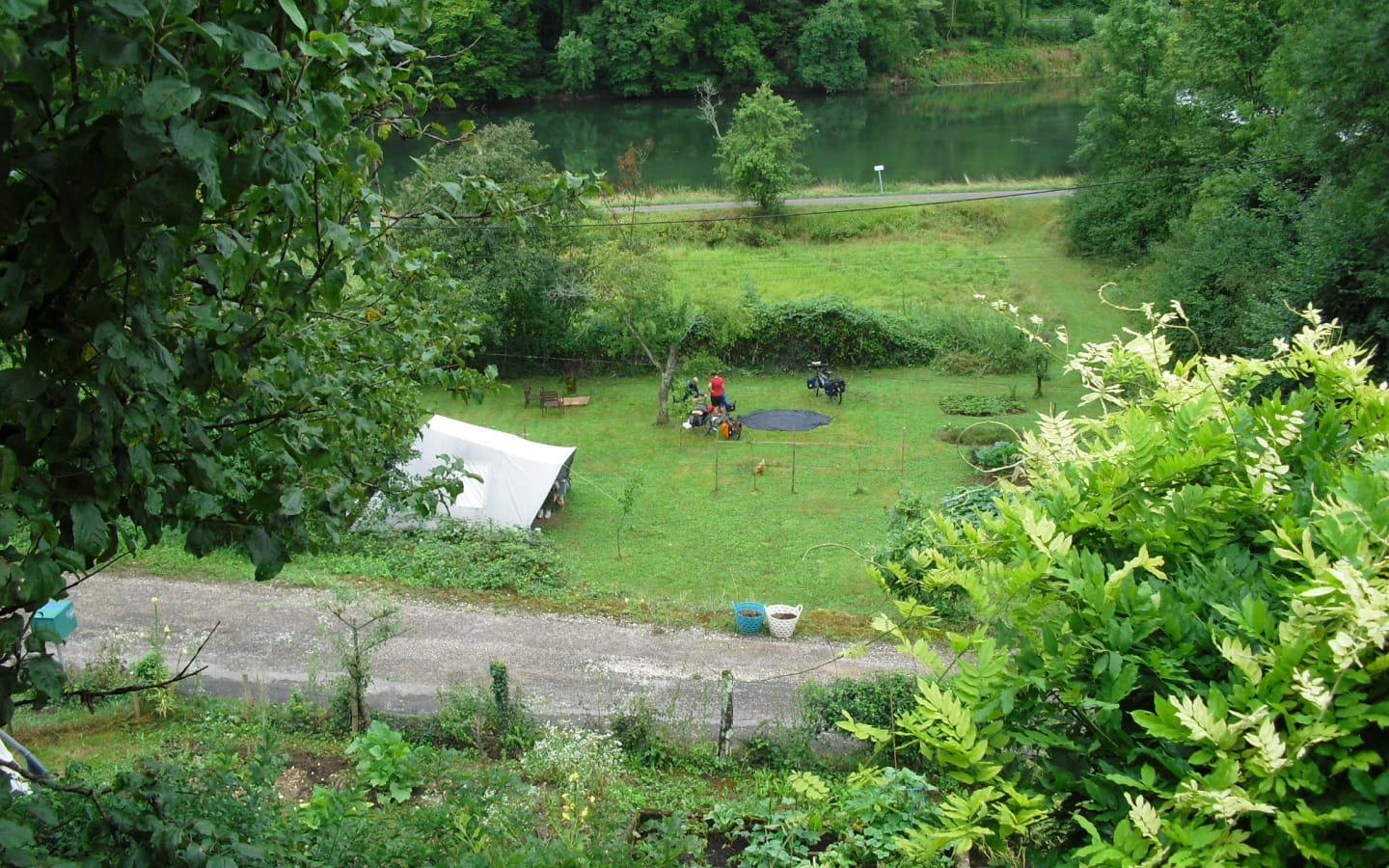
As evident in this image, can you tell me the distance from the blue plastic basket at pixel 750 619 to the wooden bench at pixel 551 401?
435 inches

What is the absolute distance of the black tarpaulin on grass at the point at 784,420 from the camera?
2055 cm

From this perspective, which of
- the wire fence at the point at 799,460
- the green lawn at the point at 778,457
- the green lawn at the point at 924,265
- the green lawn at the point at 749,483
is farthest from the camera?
the green lawn at the point at 924,265

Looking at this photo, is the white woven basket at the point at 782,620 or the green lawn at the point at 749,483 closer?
the white woven basket at the point at 782,620

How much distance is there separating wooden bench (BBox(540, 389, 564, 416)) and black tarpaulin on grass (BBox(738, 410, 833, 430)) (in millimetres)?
3831

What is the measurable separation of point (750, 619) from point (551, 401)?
11476 mm

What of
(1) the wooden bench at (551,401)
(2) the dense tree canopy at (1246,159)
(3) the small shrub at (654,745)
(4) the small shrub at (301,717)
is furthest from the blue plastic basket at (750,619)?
(1) the wooden bench at (551,401)

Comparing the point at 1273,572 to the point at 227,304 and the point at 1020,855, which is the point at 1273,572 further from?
the point at 227,304

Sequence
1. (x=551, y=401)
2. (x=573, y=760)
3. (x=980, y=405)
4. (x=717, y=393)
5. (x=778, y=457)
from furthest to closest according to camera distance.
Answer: (x=551, y=401) → (x=980, y=405) → (x=717, y=393) → (x=778, y=457) → (x=573, y=760)

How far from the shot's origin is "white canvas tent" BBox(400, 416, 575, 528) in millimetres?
15977

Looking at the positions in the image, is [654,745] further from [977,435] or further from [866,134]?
[866,134]

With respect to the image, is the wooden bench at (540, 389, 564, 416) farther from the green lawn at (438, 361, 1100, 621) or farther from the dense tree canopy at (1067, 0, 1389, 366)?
the dense tree canopy at (1067, 0, 1389, 366)

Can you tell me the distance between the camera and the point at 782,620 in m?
11.6

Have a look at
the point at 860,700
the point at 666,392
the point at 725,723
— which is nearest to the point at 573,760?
the point at 725,723

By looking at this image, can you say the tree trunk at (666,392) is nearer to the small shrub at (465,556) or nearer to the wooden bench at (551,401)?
the wooden bench at (551,401)
